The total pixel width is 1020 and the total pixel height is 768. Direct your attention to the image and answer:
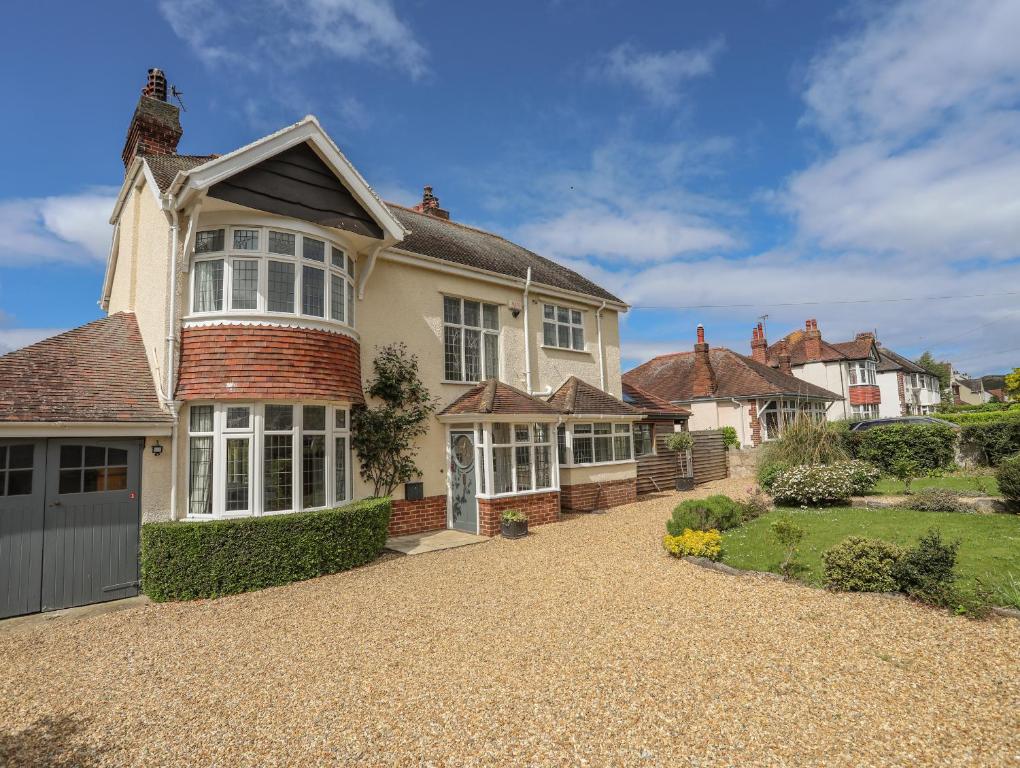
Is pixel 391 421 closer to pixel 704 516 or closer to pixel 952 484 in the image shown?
pixel 704 516

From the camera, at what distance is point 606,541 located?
1099 centimetres

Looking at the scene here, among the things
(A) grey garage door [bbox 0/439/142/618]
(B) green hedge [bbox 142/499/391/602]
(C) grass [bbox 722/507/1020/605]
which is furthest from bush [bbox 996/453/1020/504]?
(A) grey garage door [bbox 0/439/142/618]

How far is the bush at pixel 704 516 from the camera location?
32.9 feet

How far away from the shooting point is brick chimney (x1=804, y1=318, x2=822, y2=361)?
39594 millimetres

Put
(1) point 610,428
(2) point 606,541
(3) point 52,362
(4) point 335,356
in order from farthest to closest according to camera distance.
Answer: (1) point 610,428, (2) point 606,541, (4) point 335,356, (3) point 52,362

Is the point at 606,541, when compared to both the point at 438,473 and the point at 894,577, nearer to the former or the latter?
the point at 438,473

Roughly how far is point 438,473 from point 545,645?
737cm

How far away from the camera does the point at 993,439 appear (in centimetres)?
1634

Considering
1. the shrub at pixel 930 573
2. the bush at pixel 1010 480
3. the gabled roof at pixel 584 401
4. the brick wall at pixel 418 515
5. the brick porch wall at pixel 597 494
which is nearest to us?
the shrub at pixel 930 573

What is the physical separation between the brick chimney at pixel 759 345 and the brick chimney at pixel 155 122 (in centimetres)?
3270

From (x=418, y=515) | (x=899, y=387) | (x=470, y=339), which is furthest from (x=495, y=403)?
(x=899, y=387)

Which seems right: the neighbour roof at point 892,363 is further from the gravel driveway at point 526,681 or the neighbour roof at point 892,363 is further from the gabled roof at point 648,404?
the gravel driveway at point 526,681

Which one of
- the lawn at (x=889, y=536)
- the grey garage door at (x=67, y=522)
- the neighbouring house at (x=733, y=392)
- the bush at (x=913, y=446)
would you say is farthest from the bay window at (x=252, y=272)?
the neighbouring house at (x=733, y=392)

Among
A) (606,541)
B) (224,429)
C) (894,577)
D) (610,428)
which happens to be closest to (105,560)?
(224,429)
